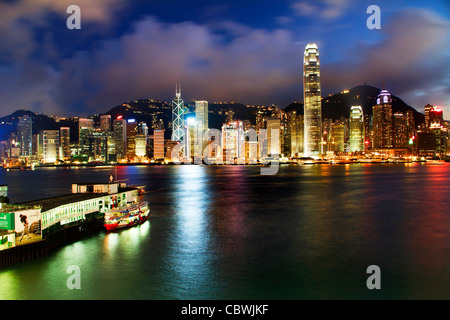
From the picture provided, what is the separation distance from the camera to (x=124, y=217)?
2873cm

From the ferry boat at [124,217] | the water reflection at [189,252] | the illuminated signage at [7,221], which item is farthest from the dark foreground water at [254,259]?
the illuminated signage at [7,221]

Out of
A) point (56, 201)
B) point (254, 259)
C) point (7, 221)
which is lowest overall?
point (254, 259)

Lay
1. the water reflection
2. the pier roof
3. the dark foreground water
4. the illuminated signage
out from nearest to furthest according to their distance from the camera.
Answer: the dark foreground water
the water reflection
the illuminated signage
the pier roof

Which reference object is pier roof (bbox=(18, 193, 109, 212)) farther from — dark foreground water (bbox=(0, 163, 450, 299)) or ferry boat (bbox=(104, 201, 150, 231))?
dark foreground water (bbox=(0, 163, 450, 299))

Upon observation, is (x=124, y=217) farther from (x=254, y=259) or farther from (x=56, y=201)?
(x=254, y=259)

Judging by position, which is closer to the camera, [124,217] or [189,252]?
[189,252]

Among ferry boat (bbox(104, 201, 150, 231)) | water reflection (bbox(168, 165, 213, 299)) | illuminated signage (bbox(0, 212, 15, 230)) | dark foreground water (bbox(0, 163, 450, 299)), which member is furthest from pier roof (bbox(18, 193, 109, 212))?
water reflection (bbox(168, 165, 213, 299))

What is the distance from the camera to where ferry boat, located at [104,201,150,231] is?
27844mm

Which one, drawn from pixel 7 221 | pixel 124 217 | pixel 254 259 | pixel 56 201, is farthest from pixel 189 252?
pixel 56 201

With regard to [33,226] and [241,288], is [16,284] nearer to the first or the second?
[33,226]

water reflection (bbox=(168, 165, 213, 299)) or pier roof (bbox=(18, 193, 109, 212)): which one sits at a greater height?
pier roof (bbox=(18, 193, 109, 212))

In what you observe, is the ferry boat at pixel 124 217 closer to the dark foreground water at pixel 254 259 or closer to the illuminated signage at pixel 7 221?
the dark foreground water at pixel 254 259

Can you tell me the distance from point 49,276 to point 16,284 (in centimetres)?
150
